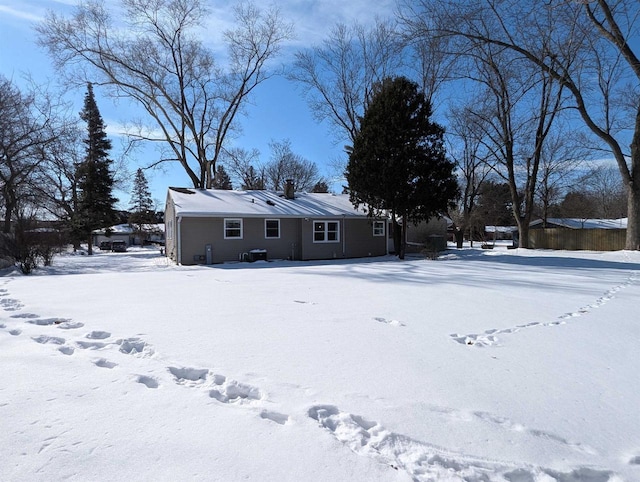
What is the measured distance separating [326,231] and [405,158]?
229 inches

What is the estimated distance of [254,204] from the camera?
20.3 meters

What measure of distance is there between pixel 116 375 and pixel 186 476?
1.48m

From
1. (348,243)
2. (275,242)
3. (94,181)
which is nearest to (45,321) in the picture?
(275,242)

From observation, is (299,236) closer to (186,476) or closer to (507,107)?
(507,107)

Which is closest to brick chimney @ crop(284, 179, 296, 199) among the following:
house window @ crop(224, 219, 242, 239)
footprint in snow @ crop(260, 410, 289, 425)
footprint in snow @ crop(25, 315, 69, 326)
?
house window @ crop(224, 219, 242, 239)

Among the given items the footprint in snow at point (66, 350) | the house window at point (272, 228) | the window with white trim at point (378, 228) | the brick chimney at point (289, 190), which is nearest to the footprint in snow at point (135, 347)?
the footprint in snow at point (66, 350)

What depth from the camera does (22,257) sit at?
14.3m

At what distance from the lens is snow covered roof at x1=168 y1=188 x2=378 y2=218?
18094 mm

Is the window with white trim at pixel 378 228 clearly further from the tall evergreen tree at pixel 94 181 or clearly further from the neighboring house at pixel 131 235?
the neighboring house at pixel 131 235

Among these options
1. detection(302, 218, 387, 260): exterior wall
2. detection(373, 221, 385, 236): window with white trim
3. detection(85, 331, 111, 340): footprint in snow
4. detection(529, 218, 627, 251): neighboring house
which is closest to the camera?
detection(85, 331, 111, 340): footprint in snow

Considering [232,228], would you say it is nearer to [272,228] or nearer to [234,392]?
[272,228]

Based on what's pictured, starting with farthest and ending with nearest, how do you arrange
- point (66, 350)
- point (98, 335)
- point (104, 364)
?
point (98, 335), point (66, 350), point (104, 364)

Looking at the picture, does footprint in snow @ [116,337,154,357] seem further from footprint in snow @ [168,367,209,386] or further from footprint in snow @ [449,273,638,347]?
footprint in snow @ [449,273,638,347]

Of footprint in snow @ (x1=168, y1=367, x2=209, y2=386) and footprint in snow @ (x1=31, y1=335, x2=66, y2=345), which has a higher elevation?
footprint in snow @ (x1=31, y1=335, x2=66, y2=345)
